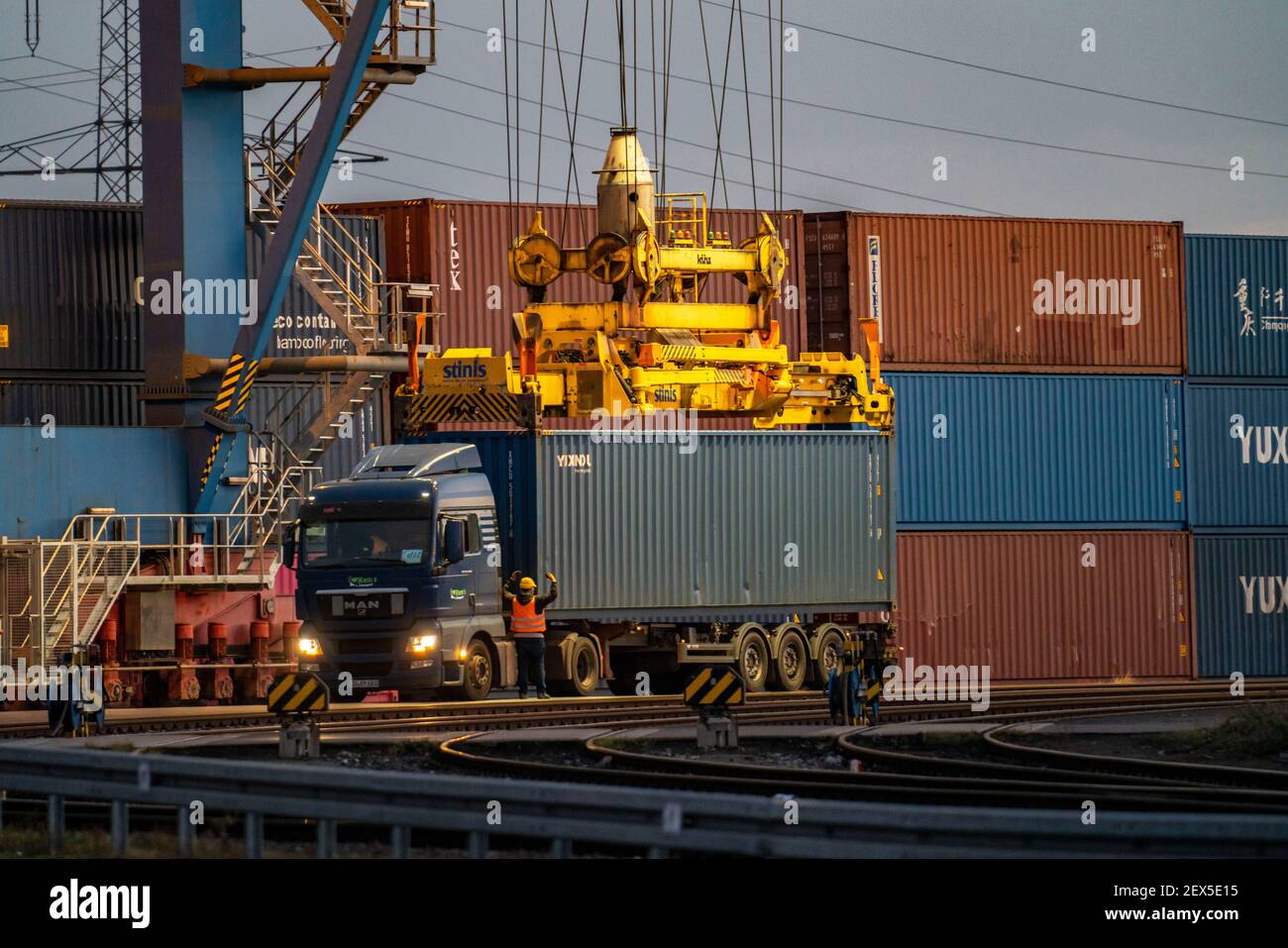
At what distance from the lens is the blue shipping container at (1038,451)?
120ft

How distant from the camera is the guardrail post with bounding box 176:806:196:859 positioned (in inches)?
438

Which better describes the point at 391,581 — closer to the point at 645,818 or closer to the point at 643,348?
the point at 643,348

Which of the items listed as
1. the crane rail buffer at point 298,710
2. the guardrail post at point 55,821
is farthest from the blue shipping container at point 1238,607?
the guardrail post at point 55,821

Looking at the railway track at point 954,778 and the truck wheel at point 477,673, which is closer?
the railway track at point 954,778

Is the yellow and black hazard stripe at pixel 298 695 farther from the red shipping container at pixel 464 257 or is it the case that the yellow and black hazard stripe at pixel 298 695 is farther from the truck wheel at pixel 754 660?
the red shipping container at pixel 464 257

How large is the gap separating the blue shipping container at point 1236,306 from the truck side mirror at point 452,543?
1919 centimetres

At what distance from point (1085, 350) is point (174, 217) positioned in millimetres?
17164

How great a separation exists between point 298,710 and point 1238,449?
2466 cm

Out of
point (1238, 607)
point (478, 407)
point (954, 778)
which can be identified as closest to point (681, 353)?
point (478, 407)

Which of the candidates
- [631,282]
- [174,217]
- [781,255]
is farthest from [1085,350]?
[174,217]

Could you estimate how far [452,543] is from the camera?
977 inches

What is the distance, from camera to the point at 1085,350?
38312 mm
